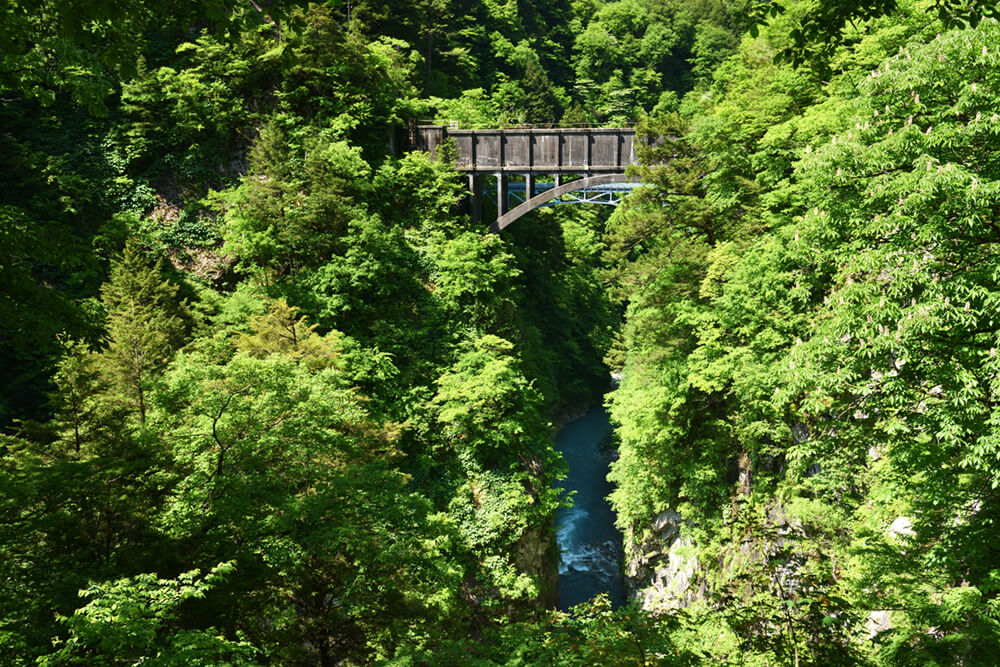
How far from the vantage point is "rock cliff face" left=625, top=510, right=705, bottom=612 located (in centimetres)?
1652

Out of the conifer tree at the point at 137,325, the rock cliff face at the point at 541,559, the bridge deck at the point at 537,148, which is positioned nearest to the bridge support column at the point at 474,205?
the bridge deck at the point at 537,148

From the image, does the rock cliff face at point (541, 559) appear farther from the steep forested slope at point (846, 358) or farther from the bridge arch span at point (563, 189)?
the bridge arch span at point (563, 189)

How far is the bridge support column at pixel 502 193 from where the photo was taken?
24312 mm

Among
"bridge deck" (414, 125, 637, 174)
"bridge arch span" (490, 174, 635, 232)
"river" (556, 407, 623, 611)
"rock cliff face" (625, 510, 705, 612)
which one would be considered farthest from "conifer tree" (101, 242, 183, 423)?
"rock cliff face" (625, 510, 705, 612)

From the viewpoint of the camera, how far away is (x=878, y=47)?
14.6 meters

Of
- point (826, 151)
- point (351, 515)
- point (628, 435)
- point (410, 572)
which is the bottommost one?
point (628, 435)

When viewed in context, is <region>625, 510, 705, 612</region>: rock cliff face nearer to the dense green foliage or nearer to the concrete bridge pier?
the dense green foliage

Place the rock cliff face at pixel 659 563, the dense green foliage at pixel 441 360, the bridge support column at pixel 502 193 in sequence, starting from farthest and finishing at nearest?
Result: the bridge support column at pixel 502 193 < the rock cliff face at pixel 659 563 < the dense green foliage at pixel 441 360

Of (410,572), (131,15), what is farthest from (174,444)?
(131,15)

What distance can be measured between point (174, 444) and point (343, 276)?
10.5 meters

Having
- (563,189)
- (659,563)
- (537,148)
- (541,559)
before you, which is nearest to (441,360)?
(541,559)

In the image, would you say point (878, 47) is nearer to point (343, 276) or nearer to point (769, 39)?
point (769, 39)

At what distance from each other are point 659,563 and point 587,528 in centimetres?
683

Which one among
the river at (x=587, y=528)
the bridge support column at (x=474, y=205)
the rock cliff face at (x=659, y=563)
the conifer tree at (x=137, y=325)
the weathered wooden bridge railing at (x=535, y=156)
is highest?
the weathered wooden bridge railing at (x=535, y=156)
